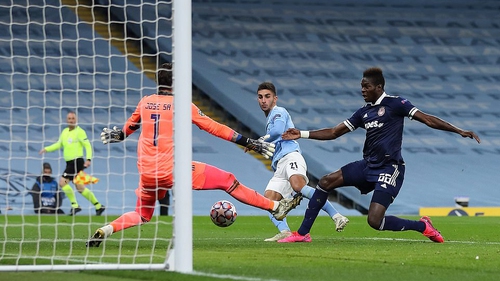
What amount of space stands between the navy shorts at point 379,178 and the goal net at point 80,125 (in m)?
2.04

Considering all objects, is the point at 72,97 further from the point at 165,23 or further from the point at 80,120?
the point at 165,23

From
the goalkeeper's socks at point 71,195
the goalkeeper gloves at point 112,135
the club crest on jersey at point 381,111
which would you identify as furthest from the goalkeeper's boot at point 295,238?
the goalkeeper's socks at point 71,195

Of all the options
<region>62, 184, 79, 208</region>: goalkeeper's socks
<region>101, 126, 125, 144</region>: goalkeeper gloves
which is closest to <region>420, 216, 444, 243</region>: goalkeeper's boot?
<region>101, 126, 125, 144</region>: goalkeeper gloves

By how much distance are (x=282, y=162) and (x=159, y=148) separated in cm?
247

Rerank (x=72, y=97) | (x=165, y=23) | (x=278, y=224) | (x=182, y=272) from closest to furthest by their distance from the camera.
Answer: (x=182, y=272) → (x=278, y=224) → (x=72, y=97) → (x=165, y=23)

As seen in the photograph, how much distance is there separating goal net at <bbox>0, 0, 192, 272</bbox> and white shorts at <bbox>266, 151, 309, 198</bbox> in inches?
60.9

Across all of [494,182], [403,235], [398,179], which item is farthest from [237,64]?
[398,179]

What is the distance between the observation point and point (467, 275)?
22.0 feet

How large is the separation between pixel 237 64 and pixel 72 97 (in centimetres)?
499

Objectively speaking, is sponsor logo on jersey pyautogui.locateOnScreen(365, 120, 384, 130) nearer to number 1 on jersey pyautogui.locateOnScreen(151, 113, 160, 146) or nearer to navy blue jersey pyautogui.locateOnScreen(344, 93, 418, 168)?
navy blue jersey pyautogui.locateOnScreen(344, 93, 418, 168)

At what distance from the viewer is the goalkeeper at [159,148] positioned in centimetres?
906

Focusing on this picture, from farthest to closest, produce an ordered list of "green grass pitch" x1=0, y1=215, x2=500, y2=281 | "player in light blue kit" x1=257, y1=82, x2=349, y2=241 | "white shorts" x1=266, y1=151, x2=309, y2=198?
1. "white shorts" x1=266, y1=151, x2=309, y2=198
2. "player in light blue kit" x1=257, y1=82, x2=349, y2=241
3. "green grass pitch" x1=0, y1=215, x2=500, y2=281

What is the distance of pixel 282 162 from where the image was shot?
11281 millimetres

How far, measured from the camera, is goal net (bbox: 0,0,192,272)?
22.1 feet
